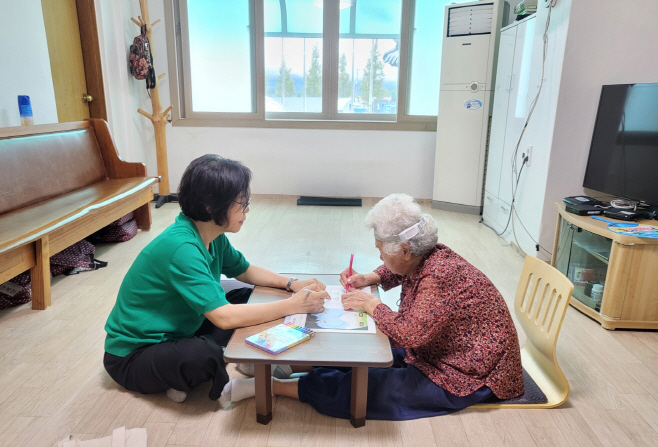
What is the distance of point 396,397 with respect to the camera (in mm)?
1697

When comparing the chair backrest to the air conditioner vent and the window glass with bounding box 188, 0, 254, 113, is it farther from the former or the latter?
the window glass with bounding box 188, 0, 254, 113

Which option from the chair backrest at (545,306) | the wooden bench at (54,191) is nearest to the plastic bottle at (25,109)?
the wooden bench at (54,191)

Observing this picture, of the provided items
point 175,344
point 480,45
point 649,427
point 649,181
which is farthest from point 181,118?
point 649,427

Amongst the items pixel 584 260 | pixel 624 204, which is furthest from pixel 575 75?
pixel 584 260

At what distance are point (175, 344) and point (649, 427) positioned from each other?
66.5 inches

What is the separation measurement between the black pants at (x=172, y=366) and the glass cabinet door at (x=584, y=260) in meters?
1.98

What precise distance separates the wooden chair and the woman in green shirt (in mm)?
804

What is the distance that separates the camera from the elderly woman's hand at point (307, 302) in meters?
1.62

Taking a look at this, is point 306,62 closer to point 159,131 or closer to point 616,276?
point 159,131

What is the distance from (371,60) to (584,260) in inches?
127

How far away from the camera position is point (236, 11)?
16.4 feet

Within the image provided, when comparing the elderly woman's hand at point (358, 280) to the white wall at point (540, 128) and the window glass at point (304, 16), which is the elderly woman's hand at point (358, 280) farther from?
the window glass at point (304, 16)

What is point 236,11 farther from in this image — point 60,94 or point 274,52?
point 60,94

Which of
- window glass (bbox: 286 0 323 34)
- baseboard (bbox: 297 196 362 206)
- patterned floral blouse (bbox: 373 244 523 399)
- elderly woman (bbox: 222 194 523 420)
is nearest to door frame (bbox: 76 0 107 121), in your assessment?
window glass (bbox: 286 0 323 34)
